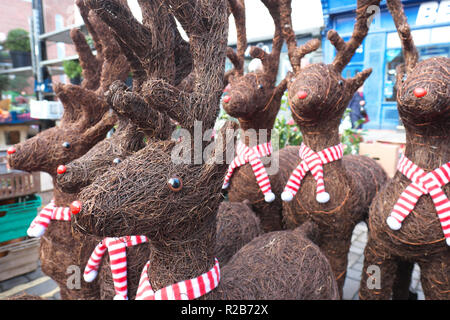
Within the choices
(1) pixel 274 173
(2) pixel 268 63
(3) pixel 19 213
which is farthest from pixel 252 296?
(3) pixel 19 213

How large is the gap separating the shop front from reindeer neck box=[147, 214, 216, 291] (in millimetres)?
4946

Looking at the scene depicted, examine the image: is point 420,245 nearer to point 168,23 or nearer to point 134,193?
point 134,193

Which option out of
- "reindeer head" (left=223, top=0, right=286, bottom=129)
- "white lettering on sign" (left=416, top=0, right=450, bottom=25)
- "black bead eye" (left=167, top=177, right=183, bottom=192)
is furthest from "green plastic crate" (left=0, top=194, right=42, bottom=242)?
"white lettering on sign" (left=416, top=0, right=450, bottom=25)

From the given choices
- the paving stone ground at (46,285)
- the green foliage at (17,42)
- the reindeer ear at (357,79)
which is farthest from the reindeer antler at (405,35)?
the green foliage at (17,42)

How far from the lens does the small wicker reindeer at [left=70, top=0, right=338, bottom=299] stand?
0.90 m

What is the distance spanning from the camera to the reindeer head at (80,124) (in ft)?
5.66

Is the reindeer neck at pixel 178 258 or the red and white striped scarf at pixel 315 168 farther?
the red and white striped scarf at pixel 315 168

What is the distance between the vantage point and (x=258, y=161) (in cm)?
201

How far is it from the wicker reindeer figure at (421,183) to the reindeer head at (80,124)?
148 cm

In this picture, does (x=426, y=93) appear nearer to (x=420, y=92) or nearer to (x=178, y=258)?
(x=420, y=92)

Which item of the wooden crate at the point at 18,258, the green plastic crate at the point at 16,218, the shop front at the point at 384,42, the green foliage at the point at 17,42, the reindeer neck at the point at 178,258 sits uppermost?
the green foliage at the point at 17,42

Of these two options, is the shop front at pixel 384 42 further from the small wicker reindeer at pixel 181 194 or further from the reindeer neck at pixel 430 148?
the small wicker reindeer at pixel 181 194
